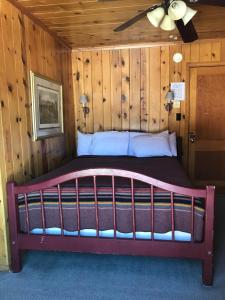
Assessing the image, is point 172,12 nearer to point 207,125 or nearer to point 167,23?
point 167,23

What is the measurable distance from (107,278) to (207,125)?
2673 mm

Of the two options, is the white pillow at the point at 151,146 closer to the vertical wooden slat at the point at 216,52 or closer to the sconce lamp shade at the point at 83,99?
the sconce lamp shade at the point at 83,99

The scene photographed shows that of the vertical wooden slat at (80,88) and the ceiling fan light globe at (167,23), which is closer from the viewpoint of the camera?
the ceiling fan light globe at (167,23)

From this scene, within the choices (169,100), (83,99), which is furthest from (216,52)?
(83,99)

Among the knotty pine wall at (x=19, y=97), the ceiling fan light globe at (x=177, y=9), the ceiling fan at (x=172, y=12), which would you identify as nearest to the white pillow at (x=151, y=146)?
the knotty pine wall at (x=19, y=97)

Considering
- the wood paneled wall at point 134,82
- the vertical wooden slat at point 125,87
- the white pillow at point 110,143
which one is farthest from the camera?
the vertical wooden slat at point 125,87

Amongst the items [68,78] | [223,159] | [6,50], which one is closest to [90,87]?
[68,78]

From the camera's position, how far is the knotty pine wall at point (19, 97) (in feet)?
6.73

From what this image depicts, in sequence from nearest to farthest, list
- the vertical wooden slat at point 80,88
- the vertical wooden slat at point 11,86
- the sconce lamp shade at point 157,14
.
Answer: the sconce lamp shade at point 157,14 < the vertical wooden slat at point 11,86 < the vertical wooden slat at point 80,88

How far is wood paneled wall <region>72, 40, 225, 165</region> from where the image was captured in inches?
146

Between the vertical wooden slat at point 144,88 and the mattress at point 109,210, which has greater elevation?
the vertical wooden slat at point 144,88

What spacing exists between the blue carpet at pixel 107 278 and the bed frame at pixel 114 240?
13 cm

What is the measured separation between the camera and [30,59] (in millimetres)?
2561

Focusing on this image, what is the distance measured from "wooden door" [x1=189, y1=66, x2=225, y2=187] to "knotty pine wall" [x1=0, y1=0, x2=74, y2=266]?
1972mm
